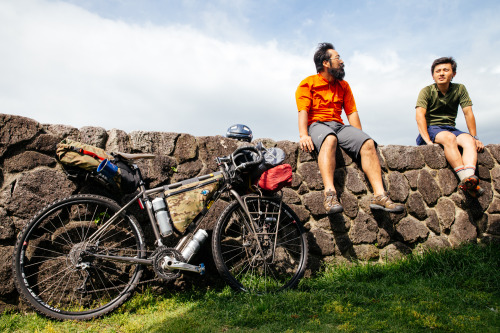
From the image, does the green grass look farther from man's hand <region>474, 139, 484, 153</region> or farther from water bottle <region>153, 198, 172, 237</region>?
man's hand <region>474, 139, 484, 153</region>

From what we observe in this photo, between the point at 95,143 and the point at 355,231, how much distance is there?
2.77m

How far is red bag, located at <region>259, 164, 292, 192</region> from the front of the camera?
318 centimetres

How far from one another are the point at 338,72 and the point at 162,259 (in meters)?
2.83

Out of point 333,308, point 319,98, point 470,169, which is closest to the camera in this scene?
point 333,308

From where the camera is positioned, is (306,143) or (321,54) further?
(321,54)

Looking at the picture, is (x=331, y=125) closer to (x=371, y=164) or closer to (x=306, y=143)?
(x=306, y=143)

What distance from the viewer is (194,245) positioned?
116 inches

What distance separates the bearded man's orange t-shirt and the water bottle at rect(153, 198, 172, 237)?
6.39ft

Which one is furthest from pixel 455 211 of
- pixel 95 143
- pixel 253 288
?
pixel 95 143

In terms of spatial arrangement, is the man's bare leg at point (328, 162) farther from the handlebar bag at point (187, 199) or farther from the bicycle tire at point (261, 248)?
the handlebar bag at point (187, 199)

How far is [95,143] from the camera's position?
10.6 feet

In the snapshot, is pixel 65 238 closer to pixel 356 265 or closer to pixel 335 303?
pixel 335 303

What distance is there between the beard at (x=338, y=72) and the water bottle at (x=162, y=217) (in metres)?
2.50

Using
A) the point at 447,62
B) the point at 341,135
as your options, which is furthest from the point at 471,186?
the point at 447,62
